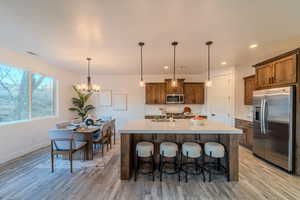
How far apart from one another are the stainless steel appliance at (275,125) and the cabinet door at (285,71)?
20 cm

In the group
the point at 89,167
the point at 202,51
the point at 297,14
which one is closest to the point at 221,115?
the point at 202,51

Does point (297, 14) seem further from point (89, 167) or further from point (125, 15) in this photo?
point (89, 167)

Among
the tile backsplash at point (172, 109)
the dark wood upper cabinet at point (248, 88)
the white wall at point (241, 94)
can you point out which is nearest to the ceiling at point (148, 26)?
the dark wood upper cabinet at point (248, 88)

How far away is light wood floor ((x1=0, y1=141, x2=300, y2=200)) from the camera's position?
2203mm

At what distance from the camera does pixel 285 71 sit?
9.77 ft

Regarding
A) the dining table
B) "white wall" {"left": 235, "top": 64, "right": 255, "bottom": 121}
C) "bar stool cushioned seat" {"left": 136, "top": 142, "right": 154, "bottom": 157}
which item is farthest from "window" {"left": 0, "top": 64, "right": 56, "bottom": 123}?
"white wall" {"left": 235, "top": 64, "right": 255, "bottom": 121}

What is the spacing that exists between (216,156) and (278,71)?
2.41 meters

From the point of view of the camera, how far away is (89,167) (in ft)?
10.2

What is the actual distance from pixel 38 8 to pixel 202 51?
318 centimetres

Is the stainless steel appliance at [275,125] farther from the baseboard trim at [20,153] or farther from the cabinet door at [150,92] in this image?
the baseboard trim at [20,153]

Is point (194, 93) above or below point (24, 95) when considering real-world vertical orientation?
above

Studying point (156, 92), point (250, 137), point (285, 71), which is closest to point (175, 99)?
point (156, 92)

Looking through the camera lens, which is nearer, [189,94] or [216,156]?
[216,156]

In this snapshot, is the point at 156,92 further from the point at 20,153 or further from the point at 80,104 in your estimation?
the point at 20,153
